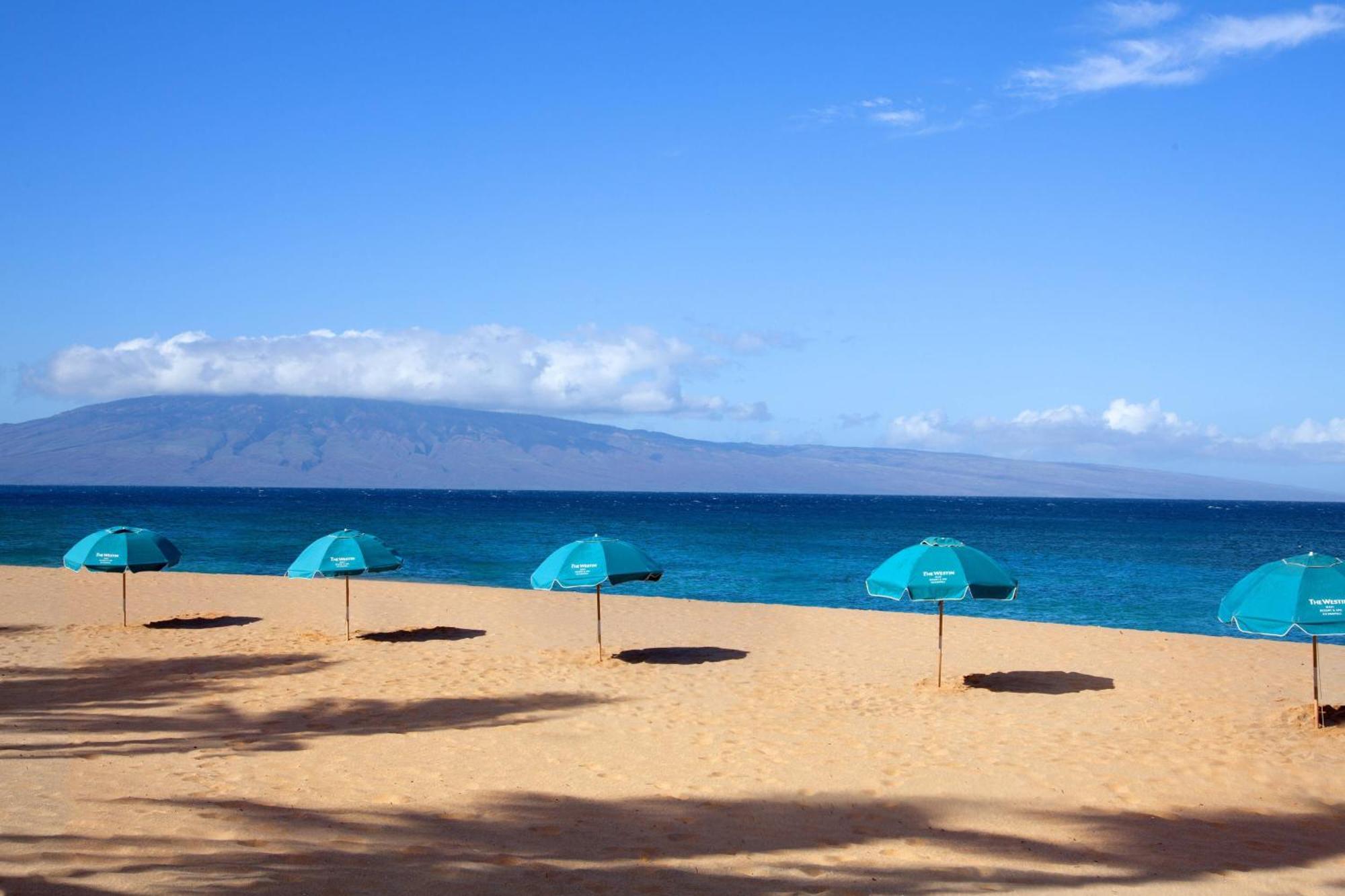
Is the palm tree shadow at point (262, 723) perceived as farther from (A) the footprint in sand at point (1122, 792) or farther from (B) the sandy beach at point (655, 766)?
(A) the footprint in sand at point (1122, 792)

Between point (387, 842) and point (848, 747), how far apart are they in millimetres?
5183

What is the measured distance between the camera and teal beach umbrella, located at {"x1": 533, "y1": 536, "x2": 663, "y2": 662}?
50.5 feet

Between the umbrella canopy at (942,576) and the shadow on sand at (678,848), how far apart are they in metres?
4.66

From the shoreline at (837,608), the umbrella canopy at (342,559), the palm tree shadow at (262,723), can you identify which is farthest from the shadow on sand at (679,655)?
the shoreline at (837,608)

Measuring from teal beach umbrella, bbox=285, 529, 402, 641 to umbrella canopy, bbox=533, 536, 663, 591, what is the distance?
3.10 m

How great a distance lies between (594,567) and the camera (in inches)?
Result: 609

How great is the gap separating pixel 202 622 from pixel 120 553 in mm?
3069

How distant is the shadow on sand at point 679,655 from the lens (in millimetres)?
16969

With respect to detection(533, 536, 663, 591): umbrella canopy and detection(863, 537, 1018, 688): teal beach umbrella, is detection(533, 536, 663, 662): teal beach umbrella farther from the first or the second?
detection(863, 537, 1018, 688): teal beach umbrella

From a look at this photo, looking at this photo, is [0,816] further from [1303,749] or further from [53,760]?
[1303,749]

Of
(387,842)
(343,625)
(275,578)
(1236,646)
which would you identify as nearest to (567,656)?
(343,625)

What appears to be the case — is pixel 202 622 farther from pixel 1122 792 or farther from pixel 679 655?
→ pixel 1122 792

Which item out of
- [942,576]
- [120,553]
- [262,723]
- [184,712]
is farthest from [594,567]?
[120,553]

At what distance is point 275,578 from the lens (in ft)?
103
